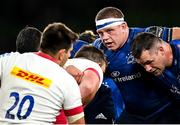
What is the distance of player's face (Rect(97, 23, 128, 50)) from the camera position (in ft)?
14.7

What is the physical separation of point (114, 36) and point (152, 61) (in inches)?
22.4

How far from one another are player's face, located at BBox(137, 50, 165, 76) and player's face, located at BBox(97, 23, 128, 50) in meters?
0.44

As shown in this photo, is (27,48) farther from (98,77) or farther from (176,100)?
(176,100)

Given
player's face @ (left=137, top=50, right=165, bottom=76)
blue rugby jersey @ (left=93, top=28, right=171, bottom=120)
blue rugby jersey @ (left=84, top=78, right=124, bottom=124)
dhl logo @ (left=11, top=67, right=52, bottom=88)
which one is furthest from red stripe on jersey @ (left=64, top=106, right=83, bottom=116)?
blue rugby jersey @ (left=84, top=78, right=124, bottom=124)

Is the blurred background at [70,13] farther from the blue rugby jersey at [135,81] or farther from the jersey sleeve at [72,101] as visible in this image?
the jersey sleeve at [72,101]

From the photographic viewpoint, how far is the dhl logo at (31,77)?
307 centimetres

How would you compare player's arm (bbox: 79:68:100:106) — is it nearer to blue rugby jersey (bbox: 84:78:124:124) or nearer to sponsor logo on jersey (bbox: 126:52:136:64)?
sponsor logo on jersey (bbox: 126:52:136:64)

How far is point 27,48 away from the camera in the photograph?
396 centimetres

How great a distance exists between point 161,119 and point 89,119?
0.65 metres

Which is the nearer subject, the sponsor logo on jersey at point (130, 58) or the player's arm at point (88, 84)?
the player's arm at point (88, 84)

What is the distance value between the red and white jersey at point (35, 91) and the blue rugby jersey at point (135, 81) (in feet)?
4.82

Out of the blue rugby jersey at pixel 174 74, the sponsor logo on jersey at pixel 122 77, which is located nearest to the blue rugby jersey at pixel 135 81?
the sponsor logo on jersey at pixel 122 77

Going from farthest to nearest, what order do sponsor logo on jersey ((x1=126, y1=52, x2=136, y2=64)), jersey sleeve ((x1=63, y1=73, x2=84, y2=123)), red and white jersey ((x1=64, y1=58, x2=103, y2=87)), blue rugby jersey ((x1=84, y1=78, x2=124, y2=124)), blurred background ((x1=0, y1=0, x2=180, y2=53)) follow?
1. blurred background ((x1=0, y1=0, x2=180, y2=53))
2. blue rugby jersey ((x1=84, y1=78, x2=124, y2=124))
3. sponsor logo on jersey ((x1=126, y1=52, x2=136, y2=64))
4. red and white jersey ((x1=64, y1=58, x2=103, y2=87))
5. jersey sleeve ((x1=63, y1=73, x2=84, y2=123))

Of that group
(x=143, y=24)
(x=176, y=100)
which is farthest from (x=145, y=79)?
(x=143, y=24)
